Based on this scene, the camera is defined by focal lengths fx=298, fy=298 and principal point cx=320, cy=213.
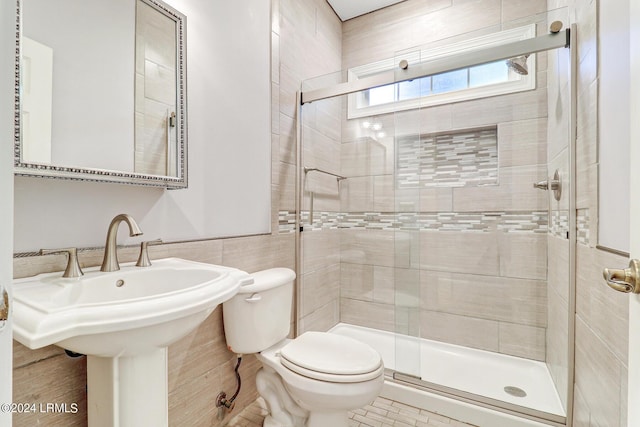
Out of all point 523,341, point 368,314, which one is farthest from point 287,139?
point 523,341

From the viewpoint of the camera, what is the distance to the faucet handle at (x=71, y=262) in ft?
2.87

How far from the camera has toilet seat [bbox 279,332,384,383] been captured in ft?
4.01

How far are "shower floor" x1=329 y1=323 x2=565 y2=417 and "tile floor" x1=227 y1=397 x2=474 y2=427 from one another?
0.63 feet

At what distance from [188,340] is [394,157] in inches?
67.4

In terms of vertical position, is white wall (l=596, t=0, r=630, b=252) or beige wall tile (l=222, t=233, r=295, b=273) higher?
white wall (l=596, t=0, r=630, b=252)

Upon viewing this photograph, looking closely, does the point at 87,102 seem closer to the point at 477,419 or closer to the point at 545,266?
the point at 477,419

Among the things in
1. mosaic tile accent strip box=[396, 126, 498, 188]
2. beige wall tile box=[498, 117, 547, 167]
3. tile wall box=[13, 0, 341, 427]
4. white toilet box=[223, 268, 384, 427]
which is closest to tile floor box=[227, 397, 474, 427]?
tile wall box=[13, 0, 341, 427]

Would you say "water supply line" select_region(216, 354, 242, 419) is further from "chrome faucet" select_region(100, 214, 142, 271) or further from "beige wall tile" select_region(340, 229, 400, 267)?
"beige wall tile" select_region(340, 229, 400, 267)

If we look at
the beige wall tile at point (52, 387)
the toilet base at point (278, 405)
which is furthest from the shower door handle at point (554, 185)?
the beige wall tile at point (52, 387)

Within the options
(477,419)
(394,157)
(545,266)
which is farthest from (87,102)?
(545,266)

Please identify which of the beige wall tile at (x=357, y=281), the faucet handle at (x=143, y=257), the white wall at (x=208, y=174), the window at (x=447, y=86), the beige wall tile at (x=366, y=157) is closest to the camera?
the white wall at (x=208, y=174)

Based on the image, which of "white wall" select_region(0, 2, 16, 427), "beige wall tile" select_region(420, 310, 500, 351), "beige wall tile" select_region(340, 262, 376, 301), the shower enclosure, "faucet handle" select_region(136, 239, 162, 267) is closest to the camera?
"white wall" select_region(0, 2, 16, 427)

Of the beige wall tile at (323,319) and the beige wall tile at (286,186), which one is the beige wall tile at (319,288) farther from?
the beige wall tile at (286,186)

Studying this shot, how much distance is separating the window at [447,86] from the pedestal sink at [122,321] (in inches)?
64.3
